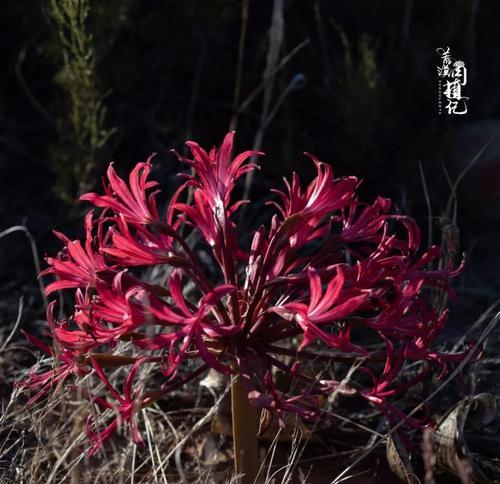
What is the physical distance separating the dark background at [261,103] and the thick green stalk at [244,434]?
5.46 ft

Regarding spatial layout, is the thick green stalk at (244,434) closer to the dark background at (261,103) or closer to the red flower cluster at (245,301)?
the red flower cluster at (245,301)

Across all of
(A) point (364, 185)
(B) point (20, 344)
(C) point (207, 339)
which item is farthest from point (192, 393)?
(A) point (364, 185)

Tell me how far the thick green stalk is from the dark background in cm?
166

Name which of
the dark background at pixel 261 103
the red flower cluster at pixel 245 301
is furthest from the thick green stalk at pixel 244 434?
the dark background at pixel 261 103

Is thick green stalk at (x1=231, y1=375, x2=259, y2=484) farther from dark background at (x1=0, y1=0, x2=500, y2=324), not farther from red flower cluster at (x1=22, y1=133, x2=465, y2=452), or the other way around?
dark background at (x1=0, y1=0, x2=500, y2=324)

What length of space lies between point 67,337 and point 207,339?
0.26m

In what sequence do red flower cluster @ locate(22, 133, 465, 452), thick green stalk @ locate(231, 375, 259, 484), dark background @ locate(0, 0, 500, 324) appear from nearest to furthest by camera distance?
1. red flower cluster @ locate(22, 133, 465, 452)
2. thick green stalk @ locate(231, 375, 259, 484)
3. dark background @ locate(0, 0, 500, 324)

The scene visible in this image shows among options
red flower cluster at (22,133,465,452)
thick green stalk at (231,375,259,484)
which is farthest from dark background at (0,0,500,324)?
thick green stalk at (231,375,259,484)

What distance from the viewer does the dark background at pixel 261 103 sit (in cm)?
353

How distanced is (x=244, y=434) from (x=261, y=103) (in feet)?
7.92

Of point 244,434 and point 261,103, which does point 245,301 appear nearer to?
point 244,434

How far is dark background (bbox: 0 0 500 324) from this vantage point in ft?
11.6

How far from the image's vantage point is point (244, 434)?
1761 mm

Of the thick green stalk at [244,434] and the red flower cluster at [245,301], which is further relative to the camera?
the thick green stalk at [244,434]
